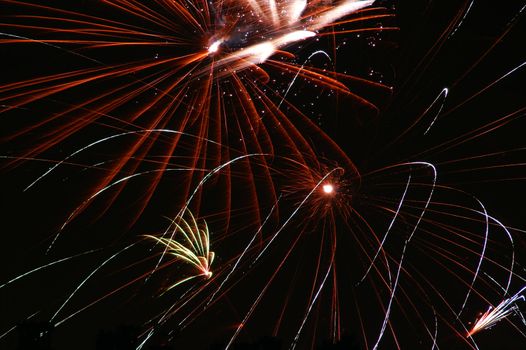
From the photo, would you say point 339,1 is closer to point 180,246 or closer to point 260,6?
point 260,6

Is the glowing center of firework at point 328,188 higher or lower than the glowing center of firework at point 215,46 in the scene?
lower

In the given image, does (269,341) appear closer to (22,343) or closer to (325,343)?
(325,343)

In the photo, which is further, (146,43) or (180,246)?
(180,246)

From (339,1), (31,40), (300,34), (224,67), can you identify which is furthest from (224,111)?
(31,40)

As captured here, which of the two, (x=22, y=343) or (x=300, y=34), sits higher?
(x=300, y=34)

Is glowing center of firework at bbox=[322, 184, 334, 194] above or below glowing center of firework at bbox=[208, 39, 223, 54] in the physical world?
below

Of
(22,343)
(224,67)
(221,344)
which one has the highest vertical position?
(224,67)

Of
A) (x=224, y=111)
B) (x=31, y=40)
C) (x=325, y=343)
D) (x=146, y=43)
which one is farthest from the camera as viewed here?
(x=224, y=111)

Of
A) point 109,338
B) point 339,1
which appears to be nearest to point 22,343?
point 109,338

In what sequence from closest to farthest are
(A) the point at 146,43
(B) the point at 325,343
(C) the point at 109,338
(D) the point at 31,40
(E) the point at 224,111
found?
1. (B) the point at 325,343
2. (C) the point at 109,338
3. (D) the point at 31,40
4. (A) the point at 146,43
5. (E) the point at 224,111
